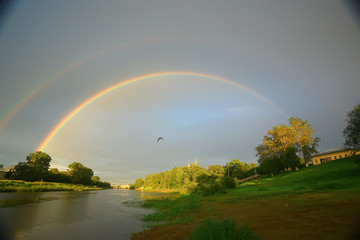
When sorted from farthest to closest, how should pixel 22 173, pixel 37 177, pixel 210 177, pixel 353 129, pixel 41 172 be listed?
1. pixel 41 172
2. pixel 37 177
3. pixel 22 173
4. pixel 210 177
5. pixel 353 129

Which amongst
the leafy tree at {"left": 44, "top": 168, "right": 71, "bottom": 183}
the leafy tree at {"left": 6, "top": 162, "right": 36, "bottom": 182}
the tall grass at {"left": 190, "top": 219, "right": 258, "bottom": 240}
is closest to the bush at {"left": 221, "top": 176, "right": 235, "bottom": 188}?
the tall grass at {"left": 190, "top": 219, "right": 258, "bottom": 240}

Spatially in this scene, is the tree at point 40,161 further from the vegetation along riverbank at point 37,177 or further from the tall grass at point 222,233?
the tall grass at point 222,233

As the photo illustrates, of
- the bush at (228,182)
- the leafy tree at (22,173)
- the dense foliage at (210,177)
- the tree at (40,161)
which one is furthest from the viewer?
the tree at (40,161)

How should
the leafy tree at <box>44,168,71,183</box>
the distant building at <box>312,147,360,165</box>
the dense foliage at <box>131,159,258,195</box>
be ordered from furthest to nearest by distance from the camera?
the leafy tree at <box>44,168,71,183</box> → the distant building at <box>312,147,360,165</box> → the dense foliage at <box>131,159,258,195</box>

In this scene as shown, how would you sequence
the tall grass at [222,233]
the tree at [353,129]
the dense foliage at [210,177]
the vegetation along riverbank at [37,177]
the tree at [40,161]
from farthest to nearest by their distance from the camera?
1. the tree at [40,161]
2. the vegetation along riverbank at [37,177]
3. the dense foliage at [210,177]
4. the tree at [353,129]
5. the tall grass at [222,233]

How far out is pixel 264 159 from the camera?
73125 millimetres

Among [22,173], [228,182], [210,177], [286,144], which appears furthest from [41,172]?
[286,144]

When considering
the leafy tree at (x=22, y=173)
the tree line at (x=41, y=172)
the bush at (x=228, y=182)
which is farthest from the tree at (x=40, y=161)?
the bush at (x=228, y=182)

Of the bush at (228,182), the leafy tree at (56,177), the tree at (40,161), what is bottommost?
the bush at (228,182)

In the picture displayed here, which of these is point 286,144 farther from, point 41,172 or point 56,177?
point 56,177

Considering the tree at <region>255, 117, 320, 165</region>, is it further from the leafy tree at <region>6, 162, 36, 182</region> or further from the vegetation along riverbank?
the leafy tree at <region>6, 162, 36, 182</region>

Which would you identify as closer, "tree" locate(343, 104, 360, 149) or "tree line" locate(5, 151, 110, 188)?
"tree" locate(343, 104, 360, 149)

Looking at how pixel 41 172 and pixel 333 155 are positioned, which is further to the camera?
pixel 41 172

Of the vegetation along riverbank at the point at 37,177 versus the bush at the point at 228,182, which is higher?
the vegetation along riverbank at the point at 37,177
